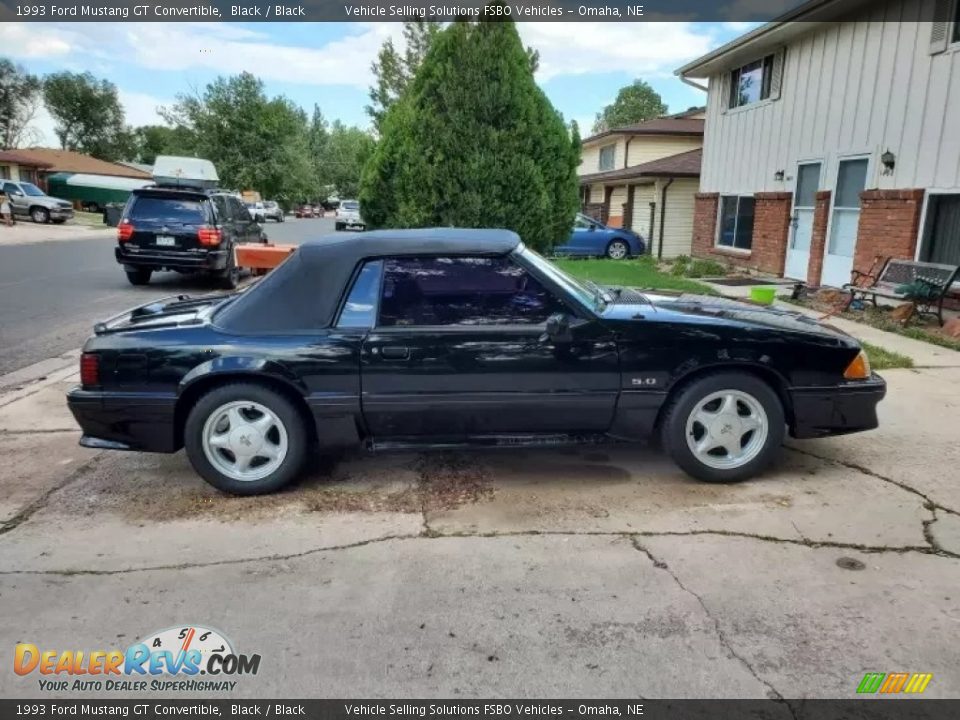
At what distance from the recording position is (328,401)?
3.79m

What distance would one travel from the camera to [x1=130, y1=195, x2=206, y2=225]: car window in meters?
12.0

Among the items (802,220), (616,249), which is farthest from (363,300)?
(616,249)

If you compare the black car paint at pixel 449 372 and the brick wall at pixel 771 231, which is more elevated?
the brick wall at pixel 771 231

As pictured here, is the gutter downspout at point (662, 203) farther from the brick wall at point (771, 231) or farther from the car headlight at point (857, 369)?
the car headlight at point (857, 369)

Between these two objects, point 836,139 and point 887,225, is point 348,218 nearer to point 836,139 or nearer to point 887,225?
point 836,139

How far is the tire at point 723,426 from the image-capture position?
153 inches

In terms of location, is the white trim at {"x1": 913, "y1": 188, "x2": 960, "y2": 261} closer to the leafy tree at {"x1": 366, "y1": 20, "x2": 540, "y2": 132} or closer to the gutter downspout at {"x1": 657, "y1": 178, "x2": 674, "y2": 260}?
the gutter downspout at {"x1": 657, "y1": 178, "x2": 674, "y2": 260}

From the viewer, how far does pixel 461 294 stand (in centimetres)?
389

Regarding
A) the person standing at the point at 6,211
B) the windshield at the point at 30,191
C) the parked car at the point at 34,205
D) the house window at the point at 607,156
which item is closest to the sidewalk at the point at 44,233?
the person standing at the point at 6,211

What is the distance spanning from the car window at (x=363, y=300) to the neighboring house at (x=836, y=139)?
919cm

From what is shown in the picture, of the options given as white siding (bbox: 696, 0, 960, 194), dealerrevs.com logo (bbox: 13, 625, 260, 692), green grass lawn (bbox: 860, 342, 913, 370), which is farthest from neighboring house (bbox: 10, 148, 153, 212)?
dealerrevs.com logo (bbox: 13, 625, 260, 692)

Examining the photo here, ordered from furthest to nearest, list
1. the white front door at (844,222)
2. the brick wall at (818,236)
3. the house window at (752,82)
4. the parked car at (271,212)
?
the parked car at (271,212)
the house window at (752,82)
the brick wall at (818,236)
the white front door at (844,222)

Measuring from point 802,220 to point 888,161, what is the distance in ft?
9.67

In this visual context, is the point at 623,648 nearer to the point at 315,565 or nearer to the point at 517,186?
the point at 315,565
